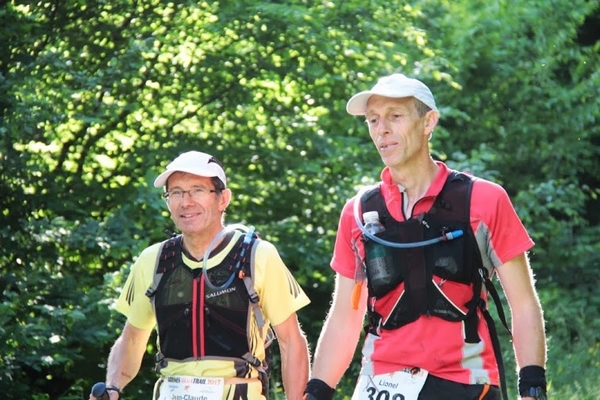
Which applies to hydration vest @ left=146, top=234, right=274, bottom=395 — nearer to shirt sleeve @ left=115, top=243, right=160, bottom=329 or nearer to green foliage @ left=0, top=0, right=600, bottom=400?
shirt sleeve @ left=115, top=243, right=160, bottom=329

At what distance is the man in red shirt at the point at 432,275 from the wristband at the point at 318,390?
0.02m

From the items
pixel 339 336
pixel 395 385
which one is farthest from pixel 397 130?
pixel 395 385

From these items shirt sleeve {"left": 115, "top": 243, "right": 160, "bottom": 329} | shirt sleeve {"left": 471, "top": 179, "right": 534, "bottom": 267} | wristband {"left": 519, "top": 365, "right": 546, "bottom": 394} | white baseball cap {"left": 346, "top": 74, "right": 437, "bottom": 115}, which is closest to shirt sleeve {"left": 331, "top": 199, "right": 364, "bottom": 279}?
white baseball cap {"left": 346, "top": 74, "right": 437, "bottom": 115}

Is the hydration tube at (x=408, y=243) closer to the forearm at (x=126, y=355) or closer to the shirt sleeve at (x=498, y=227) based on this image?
the shirt sleeve at (x=498, y=227)

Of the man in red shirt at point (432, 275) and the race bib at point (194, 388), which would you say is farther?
the race bib at point (194, 388)

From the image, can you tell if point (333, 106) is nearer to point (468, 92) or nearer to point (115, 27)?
point (115, 27)

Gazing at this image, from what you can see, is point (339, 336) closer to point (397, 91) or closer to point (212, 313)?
point (212, 313)

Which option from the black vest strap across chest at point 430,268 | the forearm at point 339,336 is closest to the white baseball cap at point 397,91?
the black vest strap across chest at point 430,268

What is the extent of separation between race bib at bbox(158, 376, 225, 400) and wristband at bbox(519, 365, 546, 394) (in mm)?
1435

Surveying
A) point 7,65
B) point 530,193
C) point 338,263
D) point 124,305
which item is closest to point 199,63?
point 7,65

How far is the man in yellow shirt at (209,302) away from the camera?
5.96 metres

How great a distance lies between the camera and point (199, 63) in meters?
14.7

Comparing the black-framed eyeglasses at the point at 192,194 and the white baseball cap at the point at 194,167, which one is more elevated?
the white baseball cap at the point at 194,167

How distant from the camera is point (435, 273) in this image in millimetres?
5102
